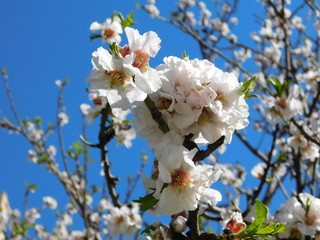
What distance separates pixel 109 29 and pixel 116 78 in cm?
169

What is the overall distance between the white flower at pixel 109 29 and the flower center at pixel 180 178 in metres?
1.80

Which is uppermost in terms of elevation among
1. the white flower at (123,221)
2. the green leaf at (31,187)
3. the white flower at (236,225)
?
the green leaf at (31,187)

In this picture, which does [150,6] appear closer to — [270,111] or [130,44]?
[270,111]

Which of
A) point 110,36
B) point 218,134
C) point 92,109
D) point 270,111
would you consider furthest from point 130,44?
point 270,111

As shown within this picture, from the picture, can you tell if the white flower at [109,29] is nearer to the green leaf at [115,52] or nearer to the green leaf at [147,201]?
the green leaf at [115,52]

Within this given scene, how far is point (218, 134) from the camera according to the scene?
1161mm

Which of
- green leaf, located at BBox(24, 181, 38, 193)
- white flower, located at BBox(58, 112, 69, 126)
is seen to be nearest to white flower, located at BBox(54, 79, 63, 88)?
white flower, located at BBox(58, 112, 69, 126)

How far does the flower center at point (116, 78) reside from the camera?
3.96 ft

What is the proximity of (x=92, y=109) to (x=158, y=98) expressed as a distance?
186 cm

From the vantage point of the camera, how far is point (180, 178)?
1.13 m

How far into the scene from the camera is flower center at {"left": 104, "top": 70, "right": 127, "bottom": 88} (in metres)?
1.21

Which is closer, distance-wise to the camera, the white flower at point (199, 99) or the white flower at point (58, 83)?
the white flower at point (199, 99)

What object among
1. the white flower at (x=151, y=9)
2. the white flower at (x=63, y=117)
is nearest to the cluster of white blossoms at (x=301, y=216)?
the white flower at (x=63, y=117)

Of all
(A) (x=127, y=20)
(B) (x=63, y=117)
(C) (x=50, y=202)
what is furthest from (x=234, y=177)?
(C) (x=50, y=202)
